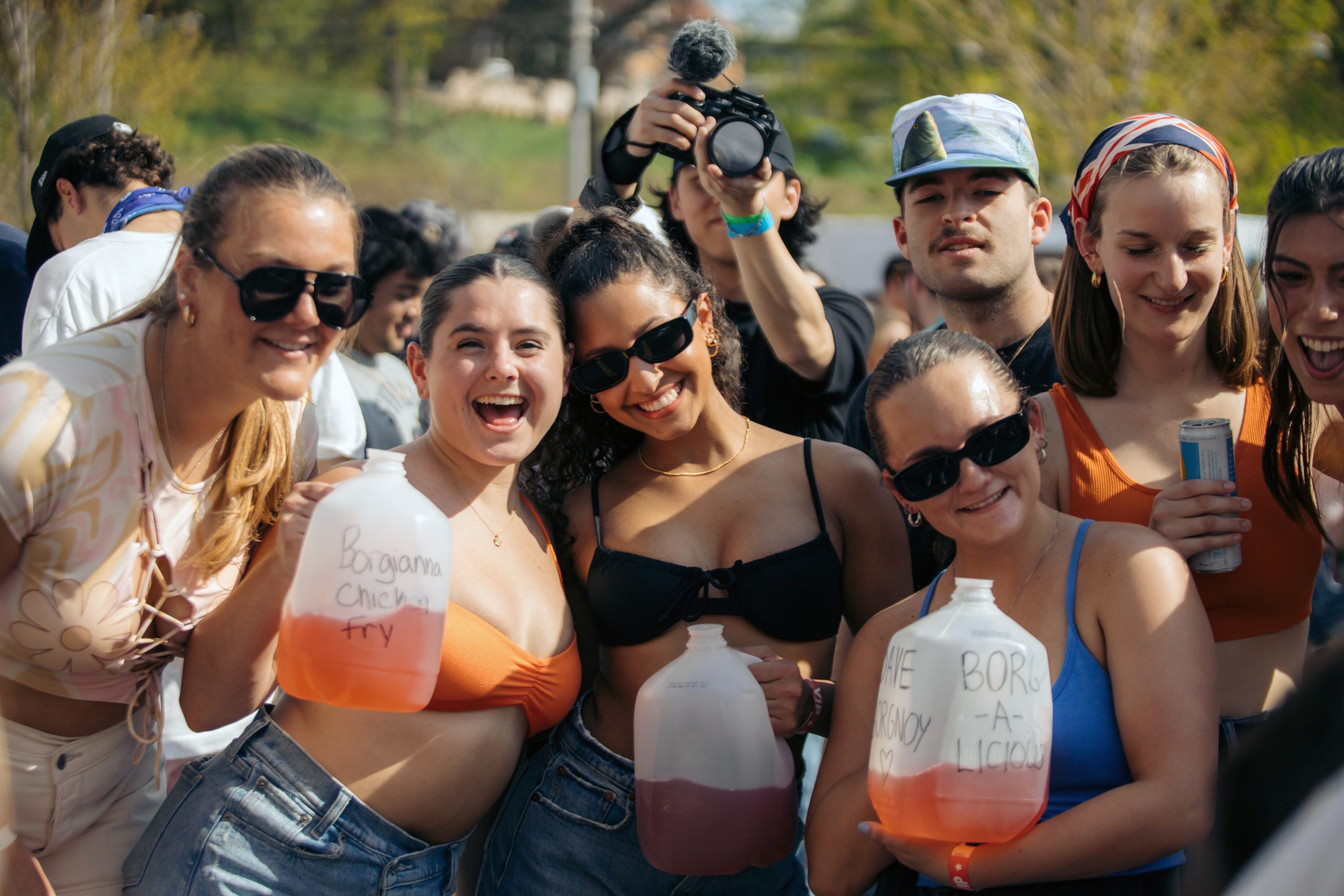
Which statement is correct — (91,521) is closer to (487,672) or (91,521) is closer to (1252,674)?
(487,672)

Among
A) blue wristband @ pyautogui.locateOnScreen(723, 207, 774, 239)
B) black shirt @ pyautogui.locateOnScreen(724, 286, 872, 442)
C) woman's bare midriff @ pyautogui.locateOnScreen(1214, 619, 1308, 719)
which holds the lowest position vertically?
woman's bare midriff @ pyautogui.locateOnScreen(1214, 619, 1308, 719)

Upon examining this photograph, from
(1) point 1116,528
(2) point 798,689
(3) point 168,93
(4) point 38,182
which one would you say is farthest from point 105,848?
(3) point 168,93

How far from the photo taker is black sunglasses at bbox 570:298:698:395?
3.00 meters

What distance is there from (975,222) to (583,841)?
7.16ft

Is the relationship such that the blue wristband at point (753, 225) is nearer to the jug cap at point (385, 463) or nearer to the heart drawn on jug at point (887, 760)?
the jug cap at point (385, 463)

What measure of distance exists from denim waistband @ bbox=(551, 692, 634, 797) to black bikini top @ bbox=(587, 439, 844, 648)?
27cm

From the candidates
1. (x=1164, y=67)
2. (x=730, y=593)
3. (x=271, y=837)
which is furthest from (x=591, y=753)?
(x=1164, y=67)

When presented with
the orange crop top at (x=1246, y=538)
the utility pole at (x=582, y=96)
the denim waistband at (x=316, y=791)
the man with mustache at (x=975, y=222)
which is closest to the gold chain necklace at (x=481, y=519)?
the denim waistband at (x=316, y=791)

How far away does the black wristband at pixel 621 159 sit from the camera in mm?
3598

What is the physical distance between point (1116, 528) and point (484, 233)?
2676 centimetres

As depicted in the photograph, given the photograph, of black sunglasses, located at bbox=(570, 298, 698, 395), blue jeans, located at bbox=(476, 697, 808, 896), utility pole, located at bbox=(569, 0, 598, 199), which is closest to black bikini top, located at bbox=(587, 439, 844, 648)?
blue jeans, located at bbox=(476, 697, 808, 896)

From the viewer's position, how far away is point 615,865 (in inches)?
114

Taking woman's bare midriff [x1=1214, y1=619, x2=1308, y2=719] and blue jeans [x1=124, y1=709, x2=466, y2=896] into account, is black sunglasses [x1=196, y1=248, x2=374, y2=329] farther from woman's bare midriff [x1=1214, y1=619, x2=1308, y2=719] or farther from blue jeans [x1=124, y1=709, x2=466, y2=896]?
woman's bare midriff [x1=1214, y1=619, x2=1308, y2=719]

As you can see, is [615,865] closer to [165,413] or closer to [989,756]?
[989,756]
